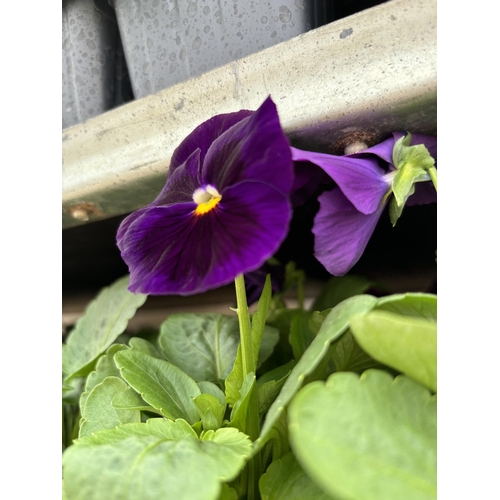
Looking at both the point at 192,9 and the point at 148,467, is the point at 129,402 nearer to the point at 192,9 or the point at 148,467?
the point at 148,467

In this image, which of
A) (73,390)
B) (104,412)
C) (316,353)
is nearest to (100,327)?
(73,390)

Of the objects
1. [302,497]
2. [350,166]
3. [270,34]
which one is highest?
[270,34]

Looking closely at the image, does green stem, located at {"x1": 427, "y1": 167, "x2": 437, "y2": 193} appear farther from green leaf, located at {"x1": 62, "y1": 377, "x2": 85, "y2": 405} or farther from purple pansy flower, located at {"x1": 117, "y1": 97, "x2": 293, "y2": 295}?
green leaf, located at {"x1": 62, "y1": 377, "x2": 85, "y2": 405}

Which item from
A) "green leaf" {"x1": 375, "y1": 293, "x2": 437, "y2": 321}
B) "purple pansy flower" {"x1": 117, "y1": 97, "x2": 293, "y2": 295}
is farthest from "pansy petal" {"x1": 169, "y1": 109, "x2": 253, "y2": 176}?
"green leaf" {"x1": 375, "y1": 293, "x2": 437, "y2": 321}

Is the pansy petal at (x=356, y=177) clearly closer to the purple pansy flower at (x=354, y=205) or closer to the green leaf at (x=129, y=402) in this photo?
the purple pansy flower at (x=354, y=205)
